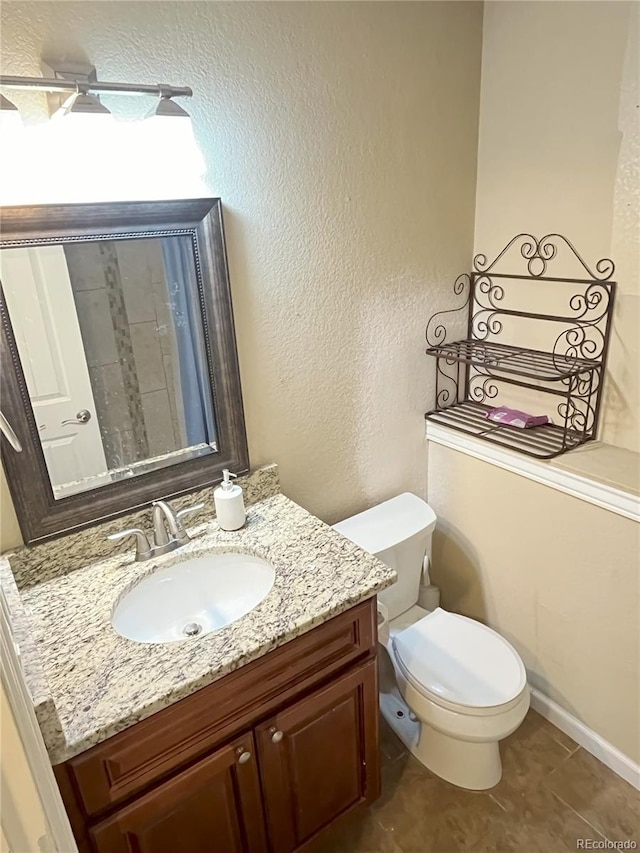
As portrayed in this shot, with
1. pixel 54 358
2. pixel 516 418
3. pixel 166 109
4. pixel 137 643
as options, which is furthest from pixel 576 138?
pixel 137 643

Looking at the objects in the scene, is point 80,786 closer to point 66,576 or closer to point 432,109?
point 66,576

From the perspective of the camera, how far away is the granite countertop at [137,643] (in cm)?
97

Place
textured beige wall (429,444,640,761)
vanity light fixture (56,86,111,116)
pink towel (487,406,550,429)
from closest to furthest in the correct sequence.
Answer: vanity light fixture (56,86,111,116)
textured beige wall (429,444,640,761)
pink towel (487,406,550,429)

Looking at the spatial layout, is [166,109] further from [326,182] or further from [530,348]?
[530,348]

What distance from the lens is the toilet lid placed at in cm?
154

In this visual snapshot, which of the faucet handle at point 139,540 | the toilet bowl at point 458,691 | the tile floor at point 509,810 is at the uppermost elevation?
the faucet handle at point 139,540

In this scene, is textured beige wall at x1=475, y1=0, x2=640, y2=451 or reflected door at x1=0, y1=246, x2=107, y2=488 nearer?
reflected door at x1=0, y1=246, x2=107, y2=488

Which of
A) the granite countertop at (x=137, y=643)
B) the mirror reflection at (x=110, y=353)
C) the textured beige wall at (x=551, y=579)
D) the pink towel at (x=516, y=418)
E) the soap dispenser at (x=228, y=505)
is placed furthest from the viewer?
the pink towel at (x=516, y=418)

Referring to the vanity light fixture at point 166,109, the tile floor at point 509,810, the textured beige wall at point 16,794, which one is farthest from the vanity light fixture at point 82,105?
the tile floor at point 509,810

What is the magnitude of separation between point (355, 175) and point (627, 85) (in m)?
0.72

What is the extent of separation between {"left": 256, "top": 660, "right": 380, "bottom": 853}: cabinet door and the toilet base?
0.28 metres

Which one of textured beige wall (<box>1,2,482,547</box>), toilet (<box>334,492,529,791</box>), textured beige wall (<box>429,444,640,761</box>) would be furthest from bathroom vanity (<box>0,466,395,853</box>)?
textured beige wall (<box>429,444,640,761</box>)

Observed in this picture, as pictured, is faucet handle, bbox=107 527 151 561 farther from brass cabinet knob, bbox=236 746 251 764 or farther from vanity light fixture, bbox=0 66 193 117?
vanity light fixture, bbox=0 66 193 117

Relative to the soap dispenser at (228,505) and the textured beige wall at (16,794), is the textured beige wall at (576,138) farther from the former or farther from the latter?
the textured beige wall at (16,794)
